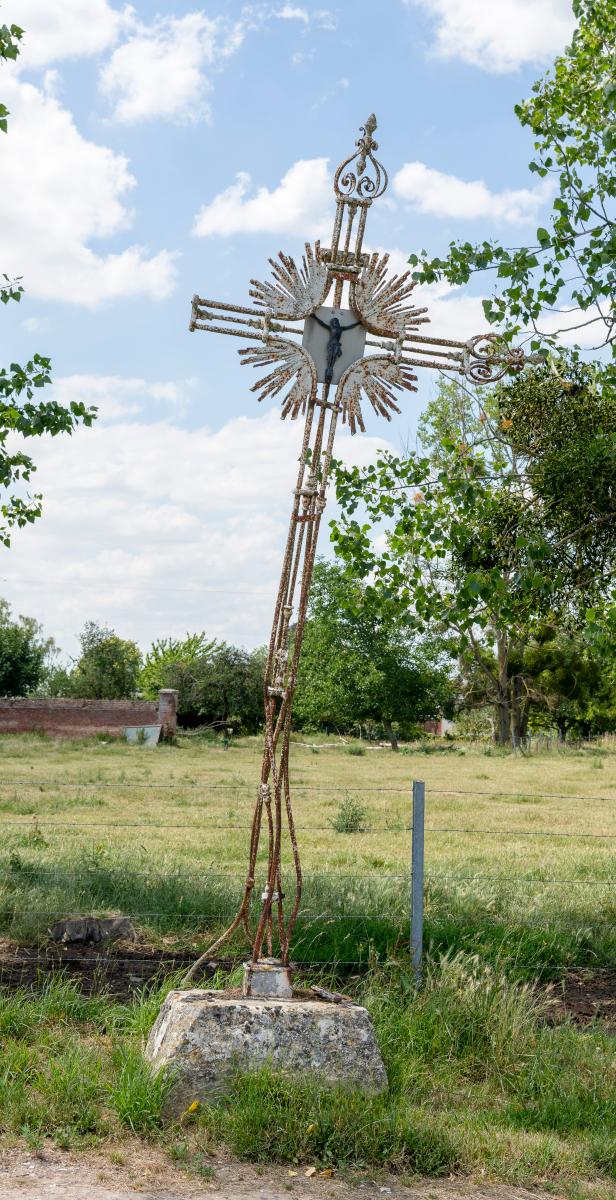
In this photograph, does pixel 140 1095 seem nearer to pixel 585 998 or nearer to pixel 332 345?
pixel 585 998

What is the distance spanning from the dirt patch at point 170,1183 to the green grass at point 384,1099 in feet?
0.31

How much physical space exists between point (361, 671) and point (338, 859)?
3203cm

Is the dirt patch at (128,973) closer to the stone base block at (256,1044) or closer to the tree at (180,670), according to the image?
the stone base block at (256,1044)

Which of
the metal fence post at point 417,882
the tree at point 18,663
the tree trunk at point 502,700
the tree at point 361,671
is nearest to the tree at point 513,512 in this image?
the metal fence post at point 417,882

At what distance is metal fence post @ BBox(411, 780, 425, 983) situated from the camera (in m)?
6.99

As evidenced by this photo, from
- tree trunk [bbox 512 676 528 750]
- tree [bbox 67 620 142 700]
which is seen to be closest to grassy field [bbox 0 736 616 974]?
tree trunk [bbox 512 676 528 750]

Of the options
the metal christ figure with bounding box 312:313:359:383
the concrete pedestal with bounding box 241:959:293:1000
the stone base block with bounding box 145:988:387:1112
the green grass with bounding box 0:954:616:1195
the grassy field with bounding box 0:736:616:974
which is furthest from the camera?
the grassy field with bounding box 0:736:616:974

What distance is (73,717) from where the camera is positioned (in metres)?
36.1

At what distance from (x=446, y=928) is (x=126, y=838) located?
6343mm

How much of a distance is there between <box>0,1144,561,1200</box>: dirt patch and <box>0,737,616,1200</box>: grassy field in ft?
0.30

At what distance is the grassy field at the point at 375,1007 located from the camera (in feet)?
15.1

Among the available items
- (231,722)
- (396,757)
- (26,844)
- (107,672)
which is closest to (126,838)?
(26,844)

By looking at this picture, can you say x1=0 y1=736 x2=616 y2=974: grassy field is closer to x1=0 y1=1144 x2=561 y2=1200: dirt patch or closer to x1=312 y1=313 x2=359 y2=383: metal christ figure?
x1=0 y1=1144 x2=561 y2=1200: dirt patch

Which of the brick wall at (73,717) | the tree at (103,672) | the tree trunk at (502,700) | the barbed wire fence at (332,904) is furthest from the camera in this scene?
the tree at (103,672)
